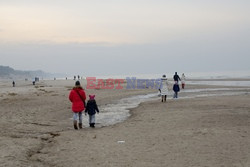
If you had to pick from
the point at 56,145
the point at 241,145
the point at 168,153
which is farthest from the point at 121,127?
the point at 241,145

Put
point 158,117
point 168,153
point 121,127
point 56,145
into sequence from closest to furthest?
1. point 168,153
2. point 56,145
3. point 121,127
4. point 158,117

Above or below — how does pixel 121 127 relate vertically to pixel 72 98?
below

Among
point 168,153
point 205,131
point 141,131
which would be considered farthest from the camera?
point 141,131

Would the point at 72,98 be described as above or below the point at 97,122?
above

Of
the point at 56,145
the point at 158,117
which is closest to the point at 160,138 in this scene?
the point at 56,145

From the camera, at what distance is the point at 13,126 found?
1275 cm

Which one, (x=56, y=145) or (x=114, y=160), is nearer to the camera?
(x=114, y=160)

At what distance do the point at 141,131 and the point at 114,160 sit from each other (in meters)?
3.88

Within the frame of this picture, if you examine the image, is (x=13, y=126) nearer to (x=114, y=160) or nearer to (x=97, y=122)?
(x=97, y=122)

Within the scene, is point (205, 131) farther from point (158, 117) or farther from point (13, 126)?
point (13, 126)

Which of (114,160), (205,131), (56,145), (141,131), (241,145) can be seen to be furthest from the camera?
(141,131)

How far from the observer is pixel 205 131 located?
1040cm

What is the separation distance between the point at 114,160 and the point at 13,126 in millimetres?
7221

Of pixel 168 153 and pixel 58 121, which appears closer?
pixel 168 153
